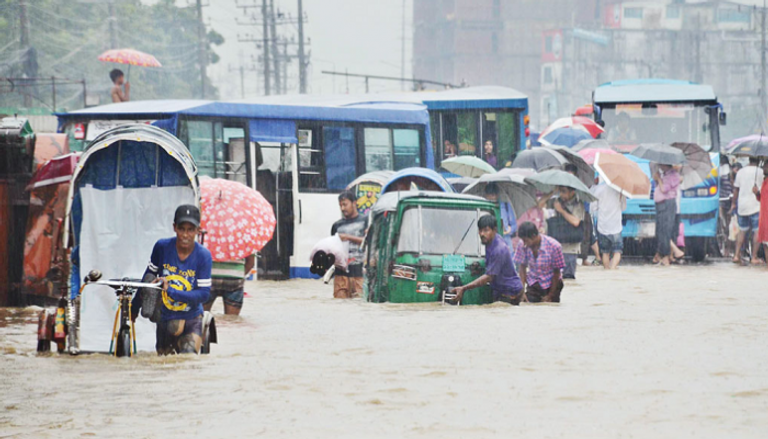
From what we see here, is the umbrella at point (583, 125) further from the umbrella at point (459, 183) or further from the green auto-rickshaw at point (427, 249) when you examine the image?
the green auto-rickshaw at point (427, 249)

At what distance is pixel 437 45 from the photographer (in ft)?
379

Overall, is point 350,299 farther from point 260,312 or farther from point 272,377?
point 272,377

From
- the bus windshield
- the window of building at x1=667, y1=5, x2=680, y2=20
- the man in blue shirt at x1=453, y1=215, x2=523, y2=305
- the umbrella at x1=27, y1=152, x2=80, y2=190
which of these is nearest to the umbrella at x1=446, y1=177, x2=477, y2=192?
the bus windshield

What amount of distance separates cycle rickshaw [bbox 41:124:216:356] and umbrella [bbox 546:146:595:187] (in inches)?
418

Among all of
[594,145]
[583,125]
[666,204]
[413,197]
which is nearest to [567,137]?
[583,125]

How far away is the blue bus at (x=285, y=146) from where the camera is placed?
19.4 meters

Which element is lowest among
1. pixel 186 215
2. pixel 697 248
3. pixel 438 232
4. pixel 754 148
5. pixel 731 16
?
pixel 697 248

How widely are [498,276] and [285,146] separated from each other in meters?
6.79

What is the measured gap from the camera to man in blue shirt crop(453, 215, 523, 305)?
14289mm

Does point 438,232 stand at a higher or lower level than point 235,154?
lower

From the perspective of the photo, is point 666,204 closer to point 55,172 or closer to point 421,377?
point 55,172

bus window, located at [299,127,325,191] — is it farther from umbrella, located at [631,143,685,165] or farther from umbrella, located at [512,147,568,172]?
umbrella, located at [631,143,685,165]

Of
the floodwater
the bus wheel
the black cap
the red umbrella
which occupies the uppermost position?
the red umbrella

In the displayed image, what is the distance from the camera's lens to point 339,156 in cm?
2094
